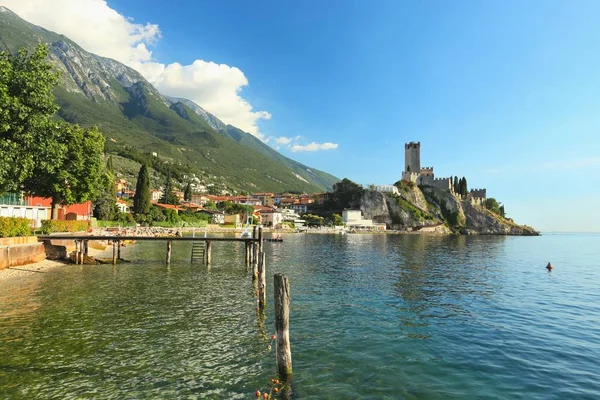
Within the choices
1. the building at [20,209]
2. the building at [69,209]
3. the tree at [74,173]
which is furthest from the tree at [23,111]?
the building at [69,209]

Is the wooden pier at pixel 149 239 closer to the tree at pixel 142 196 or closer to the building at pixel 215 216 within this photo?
the tree at pixel 142 196

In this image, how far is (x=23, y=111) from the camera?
29.6m

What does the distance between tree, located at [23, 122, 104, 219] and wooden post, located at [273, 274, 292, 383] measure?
42087mm

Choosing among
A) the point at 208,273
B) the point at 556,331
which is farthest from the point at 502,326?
the point at 208,273

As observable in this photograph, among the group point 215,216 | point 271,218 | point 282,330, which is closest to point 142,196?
point 215,216

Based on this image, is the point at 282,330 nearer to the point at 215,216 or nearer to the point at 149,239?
the point at 149,239

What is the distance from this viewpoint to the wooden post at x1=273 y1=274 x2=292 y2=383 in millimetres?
12320

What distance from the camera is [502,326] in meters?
19.9

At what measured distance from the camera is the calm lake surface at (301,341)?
459 inches

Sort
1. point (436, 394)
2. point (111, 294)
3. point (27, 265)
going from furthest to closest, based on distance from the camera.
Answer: point (27, 265) < point (111, 294) < point (436, 394)

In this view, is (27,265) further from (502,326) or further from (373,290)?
(502,326)

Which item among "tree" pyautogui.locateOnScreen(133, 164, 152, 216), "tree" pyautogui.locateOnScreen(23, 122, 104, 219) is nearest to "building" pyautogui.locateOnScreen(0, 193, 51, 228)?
"tree" pyautogui.locateOnScreen(23, 122, 104, 219)

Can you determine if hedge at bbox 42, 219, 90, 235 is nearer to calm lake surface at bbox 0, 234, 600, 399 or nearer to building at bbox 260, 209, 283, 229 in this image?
calm lake surface at bbox 0, 234, 600, 399

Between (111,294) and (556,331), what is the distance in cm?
2694
